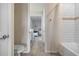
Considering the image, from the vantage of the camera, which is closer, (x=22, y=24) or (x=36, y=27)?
(x=36, y=27)

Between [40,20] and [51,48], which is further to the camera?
[51,48]

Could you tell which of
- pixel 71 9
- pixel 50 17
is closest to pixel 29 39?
pixel 50 17

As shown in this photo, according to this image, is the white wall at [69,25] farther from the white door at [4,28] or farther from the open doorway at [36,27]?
the white door at [4,28]

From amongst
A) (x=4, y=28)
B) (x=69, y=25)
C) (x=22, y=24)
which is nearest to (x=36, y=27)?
(x=22, y=24)

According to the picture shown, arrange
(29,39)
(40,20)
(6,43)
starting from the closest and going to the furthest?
(6,43)
(40,20)
(29,39)

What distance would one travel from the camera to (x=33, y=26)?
2.93 m

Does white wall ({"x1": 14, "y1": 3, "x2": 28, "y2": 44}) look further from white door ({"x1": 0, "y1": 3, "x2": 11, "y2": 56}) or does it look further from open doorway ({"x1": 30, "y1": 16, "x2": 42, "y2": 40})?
white door ({"x1": 0, "y1": 3, "x2": 11, "y2": 56})

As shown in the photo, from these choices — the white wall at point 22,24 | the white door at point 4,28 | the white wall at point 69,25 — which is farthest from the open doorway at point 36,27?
the white door at point 4,28

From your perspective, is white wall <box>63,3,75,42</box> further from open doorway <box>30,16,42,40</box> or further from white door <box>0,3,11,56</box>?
white door <box>0,3,11,56</box>

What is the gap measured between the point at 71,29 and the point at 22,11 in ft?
4.00

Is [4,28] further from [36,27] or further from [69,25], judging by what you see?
[69,25]

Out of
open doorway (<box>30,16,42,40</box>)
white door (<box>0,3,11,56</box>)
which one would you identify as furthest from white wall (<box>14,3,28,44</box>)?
white door (<box>0,3,11,56</box>)

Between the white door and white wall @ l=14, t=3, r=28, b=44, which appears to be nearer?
the white door

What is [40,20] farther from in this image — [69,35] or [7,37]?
[7,37]
